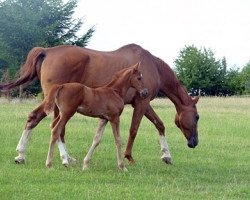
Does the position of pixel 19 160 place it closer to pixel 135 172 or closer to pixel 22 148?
pixel 22 148

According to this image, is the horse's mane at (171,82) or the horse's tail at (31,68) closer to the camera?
the horse's tail at (31,68)

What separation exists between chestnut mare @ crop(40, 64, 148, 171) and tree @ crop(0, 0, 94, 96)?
32.3m

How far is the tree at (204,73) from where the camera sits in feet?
207

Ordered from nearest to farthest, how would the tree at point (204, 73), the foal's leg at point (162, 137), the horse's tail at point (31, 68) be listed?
the horse's tail at point (31, 68) < the foal's leg at point (162, 137) < the tree at point (204, 73)

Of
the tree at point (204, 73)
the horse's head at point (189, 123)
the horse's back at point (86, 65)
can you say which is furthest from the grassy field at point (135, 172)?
the tree at point (204, 73)

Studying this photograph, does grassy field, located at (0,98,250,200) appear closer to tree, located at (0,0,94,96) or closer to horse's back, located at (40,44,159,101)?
horse's back, located at (40,44,159,101)

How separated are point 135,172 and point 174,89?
3096 millimetres

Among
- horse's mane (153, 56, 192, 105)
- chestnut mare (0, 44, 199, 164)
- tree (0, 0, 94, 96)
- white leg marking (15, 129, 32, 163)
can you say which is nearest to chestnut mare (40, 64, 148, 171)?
white leg marking (15, 129, 32, 163)

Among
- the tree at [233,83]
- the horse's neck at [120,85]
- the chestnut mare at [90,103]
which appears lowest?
the tree at [233,83]

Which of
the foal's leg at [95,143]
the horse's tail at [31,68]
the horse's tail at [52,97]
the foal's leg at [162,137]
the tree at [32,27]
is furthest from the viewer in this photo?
the tree at [32,27]

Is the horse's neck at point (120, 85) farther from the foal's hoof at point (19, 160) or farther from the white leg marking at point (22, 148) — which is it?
the foal's hoof at point (19, 160)

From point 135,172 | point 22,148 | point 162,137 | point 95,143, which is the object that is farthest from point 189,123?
point 22,148

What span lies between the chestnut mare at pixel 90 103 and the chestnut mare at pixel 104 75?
2.68 feet

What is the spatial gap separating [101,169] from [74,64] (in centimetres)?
205
